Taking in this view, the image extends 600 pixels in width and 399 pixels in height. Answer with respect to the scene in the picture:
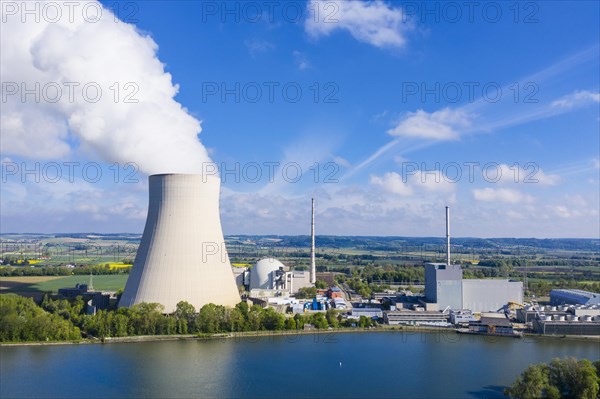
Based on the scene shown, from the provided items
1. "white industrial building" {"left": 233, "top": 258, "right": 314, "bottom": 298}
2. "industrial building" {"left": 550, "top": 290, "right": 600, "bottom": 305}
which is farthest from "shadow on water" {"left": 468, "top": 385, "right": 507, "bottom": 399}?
"white industrial building" {"left": 233, "top": 258, "right": 314, "bottom": 298}

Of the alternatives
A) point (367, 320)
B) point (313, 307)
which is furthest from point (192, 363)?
point (313, 307)

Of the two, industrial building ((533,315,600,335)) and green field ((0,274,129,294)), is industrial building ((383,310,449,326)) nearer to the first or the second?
industrial building ((533,315,600,335))

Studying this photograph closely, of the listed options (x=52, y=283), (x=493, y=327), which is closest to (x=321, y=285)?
(x=493, y=327)

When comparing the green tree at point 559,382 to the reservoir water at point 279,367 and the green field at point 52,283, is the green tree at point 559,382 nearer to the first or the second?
the reservoir water at point 279,367

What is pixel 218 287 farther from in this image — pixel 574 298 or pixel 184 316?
pixel 574 298

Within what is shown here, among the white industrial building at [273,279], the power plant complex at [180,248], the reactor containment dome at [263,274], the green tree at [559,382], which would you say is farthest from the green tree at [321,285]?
the green tree at [559,382]

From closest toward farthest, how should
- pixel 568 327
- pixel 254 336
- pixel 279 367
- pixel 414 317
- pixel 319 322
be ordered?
pixel 279 367, pixel 254 336, pixel 319 322, pixel 568 327, pixel 414 317
